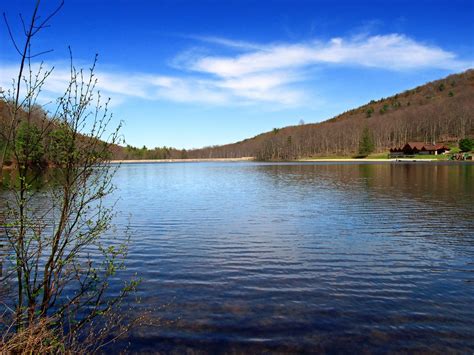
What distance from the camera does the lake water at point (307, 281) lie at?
30.4 ft

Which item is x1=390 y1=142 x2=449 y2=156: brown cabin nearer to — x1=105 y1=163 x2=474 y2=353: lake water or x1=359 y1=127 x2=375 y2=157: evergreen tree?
x1=359 y1=127 x2=375 y2=157: evergreen tree

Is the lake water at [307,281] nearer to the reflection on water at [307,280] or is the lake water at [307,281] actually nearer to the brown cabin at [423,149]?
the reflection on water at [307,280]

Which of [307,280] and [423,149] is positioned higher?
[423,149]

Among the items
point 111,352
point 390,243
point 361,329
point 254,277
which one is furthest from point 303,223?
point 111,352

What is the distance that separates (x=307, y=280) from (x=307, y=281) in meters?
0.10

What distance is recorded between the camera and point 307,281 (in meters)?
13.5

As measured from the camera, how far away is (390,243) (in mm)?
19141

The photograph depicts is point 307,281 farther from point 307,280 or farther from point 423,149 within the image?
point 423,149

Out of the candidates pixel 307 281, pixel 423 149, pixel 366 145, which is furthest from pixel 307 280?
pixel 366 145

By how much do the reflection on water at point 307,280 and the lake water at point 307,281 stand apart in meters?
0.05

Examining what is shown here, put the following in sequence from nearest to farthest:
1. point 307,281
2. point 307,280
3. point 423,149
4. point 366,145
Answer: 1. point 307,281
2. point 307,280
3. point 423,149
4. point 366,145

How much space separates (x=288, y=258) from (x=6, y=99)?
43.5 ft

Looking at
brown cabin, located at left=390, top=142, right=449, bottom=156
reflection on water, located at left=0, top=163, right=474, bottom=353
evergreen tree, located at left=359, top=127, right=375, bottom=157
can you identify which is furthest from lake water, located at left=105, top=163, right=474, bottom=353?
evergreen tree, located at left=359, top=127, right=375, bottom=157

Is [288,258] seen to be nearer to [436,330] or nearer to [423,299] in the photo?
[423,299]
